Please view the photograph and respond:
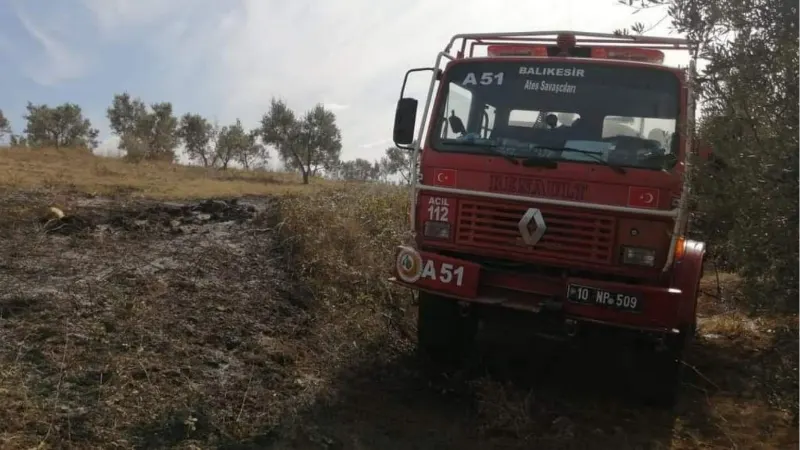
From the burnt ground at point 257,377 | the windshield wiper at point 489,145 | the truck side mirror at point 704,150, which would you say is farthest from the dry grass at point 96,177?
the truck side mirror at point 704,150

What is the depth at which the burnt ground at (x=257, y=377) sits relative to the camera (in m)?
3.81

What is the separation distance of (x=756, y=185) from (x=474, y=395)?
2701 millimetres

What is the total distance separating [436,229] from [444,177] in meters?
0.39

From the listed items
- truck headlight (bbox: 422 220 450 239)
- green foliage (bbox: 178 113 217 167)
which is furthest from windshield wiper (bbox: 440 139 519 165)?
green foliage (bbox: 178 113 217 167)

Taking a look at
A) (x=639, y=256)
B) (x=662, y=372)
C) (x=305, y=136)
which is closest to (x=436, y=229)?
(x=639, y=256)

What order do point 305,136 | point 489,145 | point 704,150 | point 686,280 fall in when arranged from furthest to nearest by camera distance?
1. point 305,136
2. point 489,145
3. point 686,280
4. point 704,150

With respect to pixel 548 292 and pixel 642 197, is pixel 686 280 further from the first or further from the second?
pixel 548 292

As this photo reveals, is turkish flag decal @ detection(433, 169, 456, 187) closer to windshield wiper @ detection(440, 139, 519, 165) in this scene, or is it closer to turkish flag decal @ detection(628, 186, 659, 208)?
windshield wiper @ detection(440, 139, 519, 165)

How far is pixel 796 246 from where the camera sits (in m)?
2.73

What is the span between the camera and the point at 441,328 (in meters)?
5.31

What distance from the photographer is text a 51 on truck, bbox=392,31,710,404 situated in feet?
14.8

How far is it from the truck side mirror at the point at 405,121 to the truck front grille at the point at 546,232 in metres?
0.78

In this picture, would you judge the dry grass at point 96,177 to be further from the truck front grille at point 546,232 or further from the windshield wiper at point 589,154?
the windshield wiper at point 589,154

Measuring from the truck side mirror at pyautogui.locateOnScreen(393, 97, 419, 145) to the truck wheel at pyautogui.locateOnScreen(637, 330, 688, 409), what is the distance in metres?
2.32
